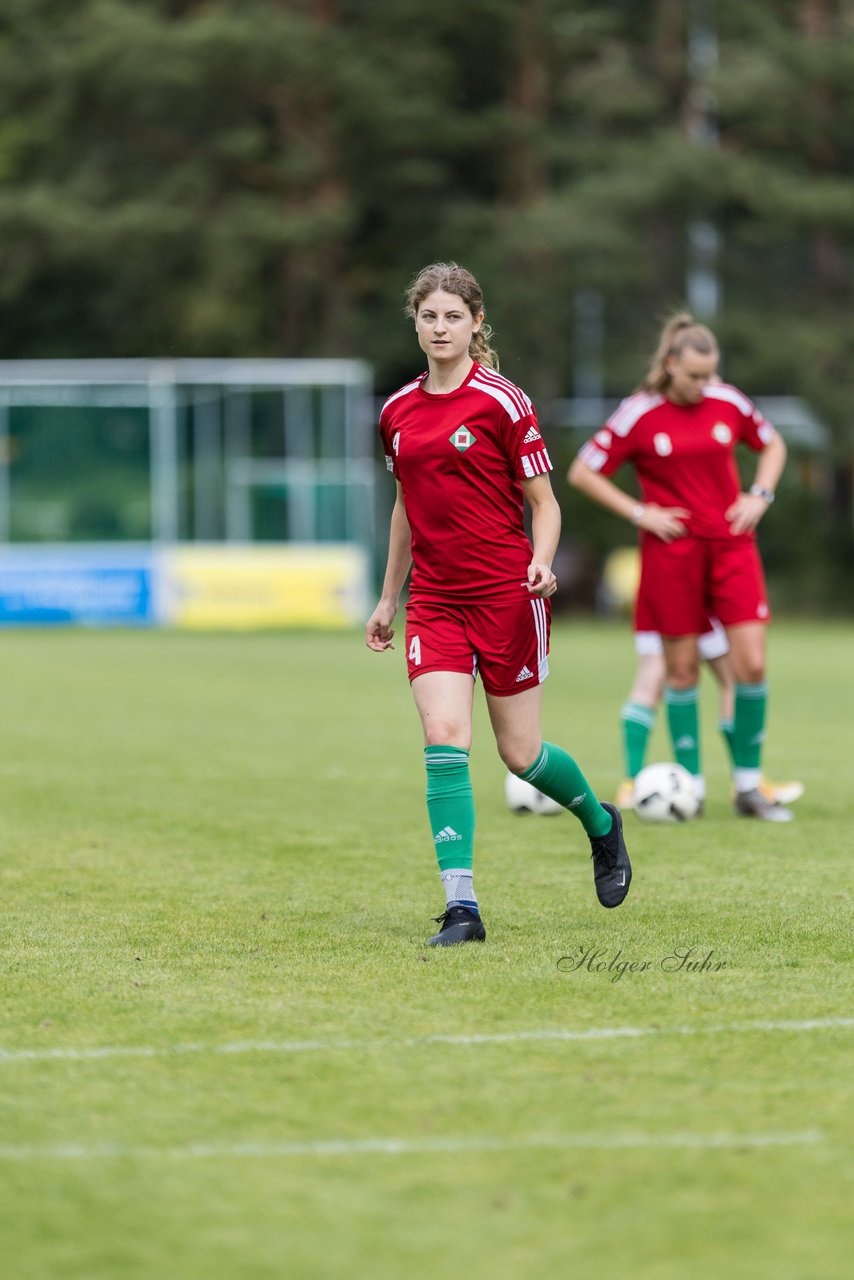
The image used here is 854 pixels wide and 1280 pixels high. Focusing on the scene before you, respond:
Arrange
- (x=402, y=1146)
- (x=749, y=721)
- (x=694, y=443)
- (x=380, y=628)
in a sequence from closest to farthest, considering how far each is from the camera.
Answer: (x=402, y=1146)
(x=380, y=628)
(x=694, y=443)
(x=749, y=721)

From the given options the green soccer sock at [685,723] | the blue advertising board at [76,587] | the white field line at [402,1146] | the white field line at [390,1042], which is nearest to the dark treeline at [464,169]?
the blue advertising board at [76,587]

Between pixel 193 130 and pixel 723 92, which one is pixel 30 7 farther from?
pixel 723 92

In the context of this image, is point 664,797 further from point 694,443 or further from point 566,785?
point 566,785

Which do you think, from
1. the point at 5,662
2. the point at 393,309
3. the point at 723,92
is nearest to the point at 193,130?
the point at 393,309

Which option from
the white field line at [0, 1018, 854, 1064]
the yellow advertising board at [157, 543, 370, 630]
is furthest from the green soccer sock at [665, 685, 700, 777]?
the yellow advertising board at [157, 543, 370, 630]

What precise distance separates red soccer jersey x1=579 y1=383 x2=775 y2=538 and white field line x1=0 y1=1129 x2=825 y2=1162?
16.6ft

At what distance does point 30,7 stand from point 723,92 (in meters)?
12.6

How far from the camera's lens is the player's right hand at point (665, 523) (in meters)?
8.55

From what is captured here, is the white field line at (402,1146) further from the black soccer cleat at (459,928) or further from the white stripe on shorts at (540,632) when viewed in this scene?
the white stripe on shorts at (540,632)

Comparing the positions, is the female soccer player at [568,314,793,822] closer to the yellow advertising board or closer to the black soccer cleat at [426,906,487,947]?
the black soccer cleat at [426,906,487,947]

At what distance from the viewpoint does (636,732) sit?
9.32 meters

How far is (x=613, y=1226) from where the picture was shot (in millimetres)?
3342
